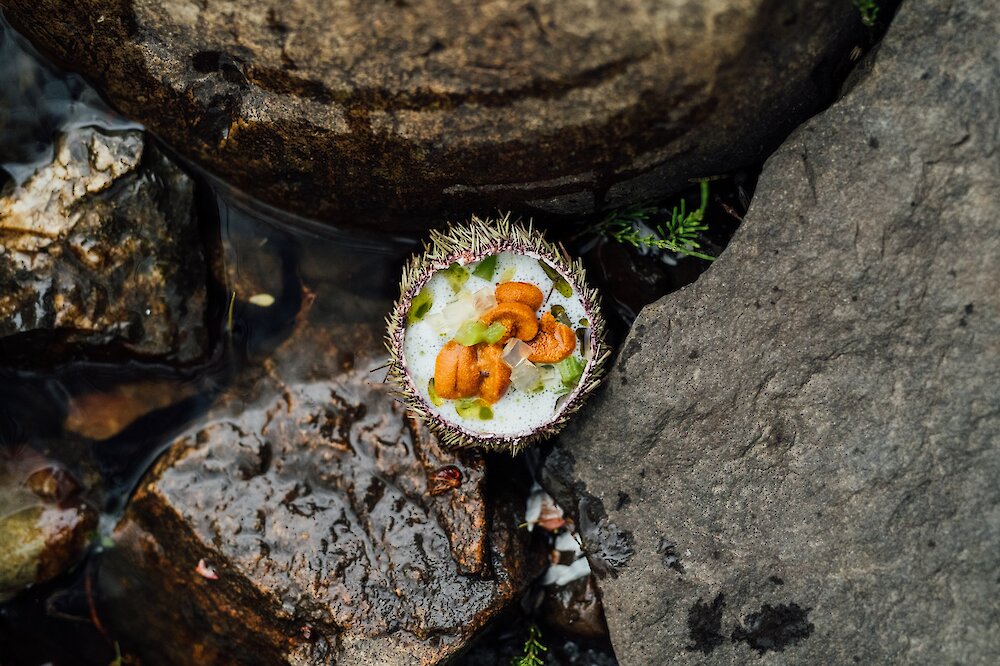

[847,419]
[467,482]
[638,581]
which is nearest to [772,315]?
[847,419]

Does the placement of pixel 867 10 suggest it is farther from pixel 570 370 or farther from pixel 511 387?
A: pixel 511 387

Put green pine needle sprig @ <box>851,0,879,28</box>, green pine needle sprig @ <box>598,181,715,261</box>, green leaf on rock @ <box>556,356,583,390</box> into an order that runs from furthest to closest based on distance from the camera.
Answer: green pine needle sprig @ <box>598,181,715,261</box>, green leaf on rock @ <box>556,356,583,390</box>, green pine needle sprig @ <box>851,0,879,28</box>

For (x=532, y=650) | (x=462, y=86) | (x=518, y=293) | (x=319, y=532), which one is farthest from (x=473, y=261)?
(x=532, y=650)

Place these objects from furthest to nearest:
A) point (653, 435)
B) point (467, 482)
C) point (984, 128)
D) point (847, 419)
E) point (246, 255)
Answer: point (246, 255)
point (467, 482)
point (653, 435)
point (847, 419)
point (984, 128)

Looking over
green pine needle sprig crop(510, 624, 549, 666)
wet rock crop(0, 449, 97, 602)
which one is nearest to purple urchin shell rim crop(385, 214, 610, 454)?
green pine needle sprig crop(510, 624, 549, 666)

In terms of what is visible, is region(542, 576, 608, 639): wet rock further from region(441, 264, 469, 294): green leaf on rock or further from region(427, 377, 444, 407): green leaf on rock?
region(441, 264, 469, 294): green leaf on rock

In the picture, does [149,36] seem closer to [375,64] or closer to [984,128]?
[375,64]

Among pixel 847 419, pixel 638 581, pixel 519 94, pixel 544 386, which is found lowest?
→ pixel 638 581
